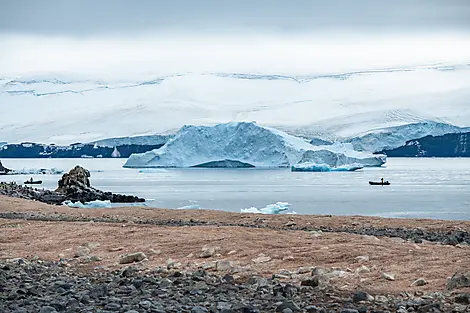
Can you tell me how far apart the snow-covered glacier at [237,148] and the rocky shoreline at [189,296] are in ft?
192

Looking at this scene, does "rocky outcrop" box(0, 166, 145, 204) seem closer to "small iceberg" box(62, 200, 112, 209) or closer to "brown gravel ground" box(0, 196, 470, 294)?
"small iceberg" box(62, 200, 112, 209)

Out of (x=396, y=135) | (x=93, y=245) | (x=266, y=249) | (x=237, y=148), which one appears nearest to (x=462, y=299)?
(x=266, y=249)

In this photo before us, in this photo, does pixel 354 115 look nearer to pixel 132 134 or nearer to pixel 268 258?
pixel 132 134

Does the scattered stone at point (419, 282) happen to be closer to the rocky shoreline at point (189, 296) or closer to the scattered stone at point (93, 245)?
the rocky shoreline at point (189, 296)

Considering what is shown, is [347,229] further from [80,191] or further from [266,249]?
[80,191]

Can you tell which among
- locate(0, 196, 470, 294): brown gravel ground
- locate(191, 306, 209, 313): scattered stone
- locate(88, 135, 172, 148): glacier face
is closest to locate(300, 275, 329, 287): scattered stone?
locate(0, 196, 470, 294): brown gravel ground

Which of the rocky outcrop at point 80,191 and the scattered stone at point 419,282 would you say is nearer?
the scattered stone at point 419,282

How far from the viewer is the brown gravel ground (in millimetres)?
8088

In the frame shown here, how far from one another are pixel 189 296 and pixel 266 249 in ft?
9.33

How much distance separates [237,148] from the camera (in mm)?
69000

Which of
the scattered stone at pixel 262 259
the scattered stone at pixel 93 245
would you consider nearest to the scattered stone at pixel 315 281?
the scattered stone at pixel 262 259

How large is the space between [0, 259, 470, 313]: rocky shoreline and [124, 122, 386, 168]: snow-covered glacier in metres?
58.4

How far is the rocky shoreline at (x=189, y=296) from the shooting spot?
6598mm

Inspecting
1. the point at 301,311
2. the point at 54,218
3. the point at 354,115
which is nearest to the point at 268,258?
the point at 301,311
